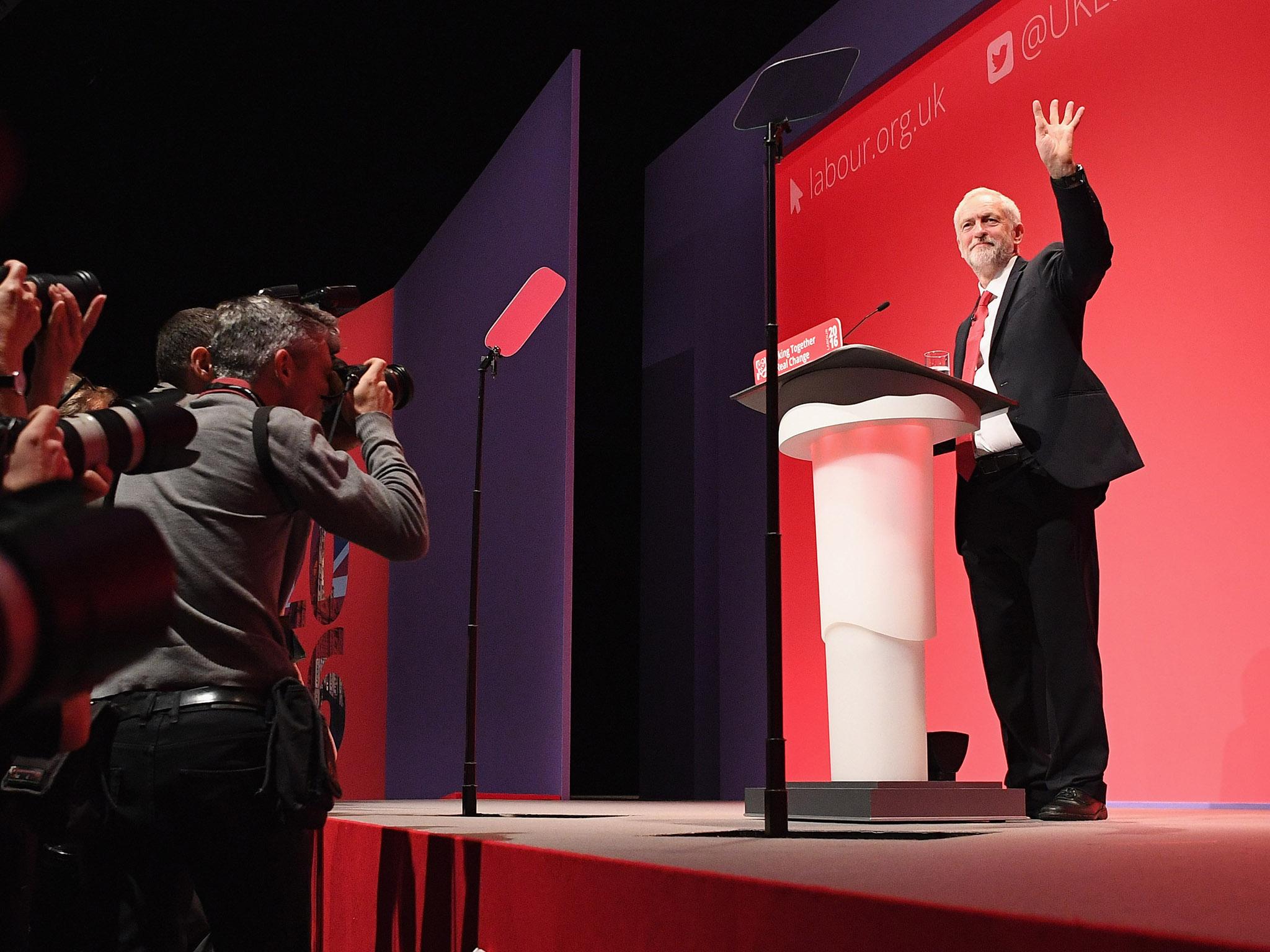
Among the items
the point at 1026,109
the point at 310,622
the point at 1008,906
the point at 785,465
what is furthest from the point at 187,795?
the point at 310,622

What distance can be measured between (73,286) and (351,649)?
5889mm

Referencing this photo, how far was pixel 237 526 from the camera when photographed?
1.45m

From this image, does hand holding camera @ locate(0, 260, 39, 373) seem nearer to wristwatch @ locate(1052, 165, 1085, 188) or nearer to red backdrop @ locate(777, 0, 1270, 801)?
wristwatch @ locate(1052, 165, 1085, 188)

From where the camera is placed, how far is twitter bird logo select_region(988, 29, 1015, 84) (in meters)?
4.23

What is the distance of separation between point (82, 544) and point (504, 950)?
1.20 meters

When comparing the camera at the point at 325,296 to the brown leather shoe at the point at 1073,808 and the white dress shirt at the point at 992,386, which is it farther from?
the brown leather shoe at the point at 1073,808

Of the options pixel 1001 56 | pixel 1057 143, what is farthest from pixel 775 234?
pixel 1001 56

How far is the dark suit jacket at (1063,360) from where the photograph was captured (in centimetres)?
243

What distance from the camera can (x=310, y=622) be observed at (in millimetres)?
7305

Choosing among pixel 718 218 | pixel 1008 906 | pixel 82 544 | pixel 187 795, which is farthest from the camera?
pixel 718 218

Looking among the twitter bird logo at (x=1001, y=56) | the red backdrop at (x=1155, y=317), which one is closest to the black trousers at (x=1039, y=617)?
the red backdrop at (x=1155, y=317)

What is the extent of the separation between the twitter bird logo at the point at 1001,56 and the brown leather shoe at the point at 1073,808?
2.86 m

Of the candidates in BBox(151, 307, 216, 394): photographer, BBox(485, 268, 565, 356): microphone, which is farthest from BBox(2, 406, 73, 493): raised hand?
BBox(485, 268, 565, 356): microphone

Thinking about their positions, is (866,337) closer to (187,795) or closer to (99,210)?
(99,210)
